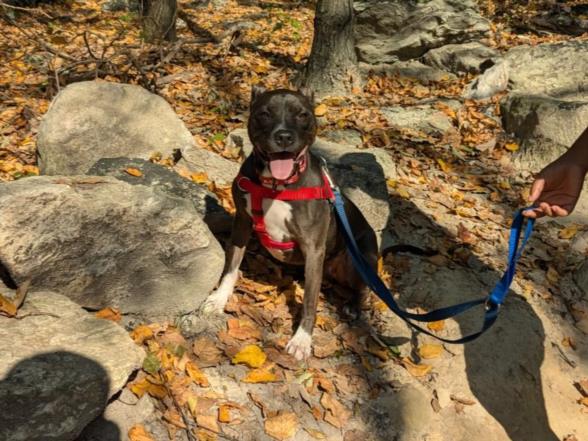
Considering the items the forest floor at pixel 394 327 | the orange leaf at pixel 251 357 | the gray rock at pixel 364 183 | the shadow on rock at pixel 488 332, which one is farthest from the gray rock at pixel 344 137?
the orange leaf at pixel 251 357

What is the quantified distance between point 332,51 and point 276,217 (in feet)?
17.3

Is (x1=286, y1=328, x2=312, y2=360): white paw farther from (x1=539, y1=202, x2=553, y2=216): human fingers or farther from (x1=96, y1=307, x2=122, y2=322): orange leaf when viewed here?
(x1=539, y1=202, x2=553, y2=216): human fingers

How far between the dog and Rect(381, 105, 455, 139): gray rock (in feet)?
12.9

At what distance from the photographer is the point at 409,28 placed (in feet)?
32.6

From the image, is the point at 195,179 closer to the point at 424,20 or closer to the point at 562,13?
the point at 424,20

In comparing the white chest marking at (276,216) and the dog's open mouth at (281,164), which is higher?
the dog's open mouth at (281,164)

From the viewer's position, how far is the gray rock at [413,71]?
9.38 meters

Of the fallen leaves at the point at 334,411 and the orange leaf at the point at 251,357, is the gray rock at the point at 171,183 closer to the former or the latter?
the orange leaf at the point at 251,357

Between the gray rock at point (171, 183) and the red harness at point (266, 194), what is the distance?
85 cm

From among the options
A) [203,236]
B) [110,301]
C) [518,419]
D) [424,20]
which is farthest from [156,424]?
[424,20]

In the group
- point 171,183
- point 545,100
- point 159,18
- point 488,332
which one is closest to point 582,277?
point 488,332

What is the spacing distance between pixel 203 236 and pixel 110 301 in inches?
32.6

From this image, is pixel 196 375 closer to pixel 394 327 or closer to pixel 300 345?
pixel 300 345

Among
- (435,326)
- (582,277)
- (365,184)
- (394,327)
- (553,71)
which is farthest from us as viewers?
(553,71)
